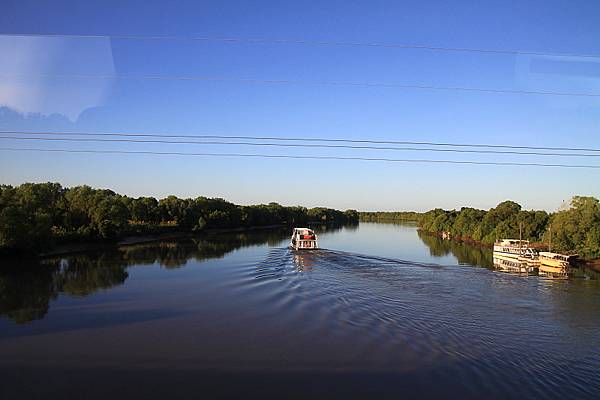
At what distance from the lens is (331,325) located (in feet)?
49.2

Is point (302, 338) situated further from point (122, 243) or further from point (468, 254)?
point (122, 243)

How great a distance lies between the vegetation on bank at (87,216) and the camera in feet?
124

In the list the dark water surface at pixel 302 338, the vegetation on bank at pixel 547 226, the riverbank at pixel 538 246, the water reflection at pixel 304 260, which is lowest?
the dark water surface at pixel 302 338

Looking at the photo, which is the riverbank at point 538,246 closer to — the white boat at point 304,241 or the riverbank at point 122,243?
the white boat at point 304,241

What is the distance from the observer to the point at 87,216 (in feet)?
176

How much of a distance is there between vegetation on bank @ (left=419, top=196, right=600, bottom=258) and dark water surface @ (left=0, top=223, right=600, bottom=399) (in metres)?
21.4

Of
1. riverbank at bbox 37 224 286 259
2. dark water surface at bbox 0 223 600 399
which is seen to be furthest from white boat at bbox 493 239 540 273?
riverbank at bbox 37 224 286 259

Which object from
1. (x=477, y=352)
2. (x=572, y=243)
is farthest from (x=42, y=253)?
(x=572, y=243)

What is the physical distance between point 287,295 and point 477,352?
10048 millimetres

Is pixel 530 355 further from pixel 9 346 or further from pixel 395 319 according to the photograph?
pixel 9 346

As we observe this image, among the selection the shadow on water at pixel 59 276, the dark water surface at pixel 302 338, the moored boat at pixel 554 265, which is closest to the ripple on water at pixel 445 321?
the dark water surface at pixel 302 338

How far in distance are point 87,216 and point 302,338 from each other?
158ft

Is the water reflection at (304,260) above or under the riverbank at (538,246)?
under

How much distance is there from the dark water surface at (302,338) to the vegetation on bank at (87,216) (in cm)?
1410
